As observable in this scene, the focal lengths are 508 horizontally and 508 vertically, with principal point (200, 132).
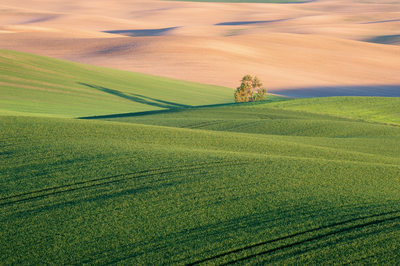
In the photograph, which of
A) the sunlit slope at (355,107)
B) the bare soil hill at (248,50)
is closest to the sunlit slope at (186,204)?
the sunlit slope at (355,107)

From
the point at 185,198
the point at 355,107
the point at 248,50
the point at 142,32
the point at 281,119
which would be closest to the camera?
the point at 185,198

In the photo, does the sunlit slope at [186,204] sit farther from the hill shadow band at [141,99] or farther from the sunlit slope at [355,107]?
the hill shadow band at [141,99]

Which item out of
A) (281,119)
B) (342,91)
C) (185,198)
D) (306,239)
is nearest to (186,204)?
(185,198)

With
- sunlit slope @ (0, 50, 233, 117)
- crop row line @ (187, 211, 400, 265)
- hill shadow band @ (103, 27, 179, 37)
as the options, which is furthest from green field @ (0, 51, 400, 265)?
hill shadow band @ (103, 27, 179, 37)

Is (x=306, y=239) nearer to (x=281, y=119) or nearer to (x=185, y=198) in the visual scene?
(x=185, y=198)

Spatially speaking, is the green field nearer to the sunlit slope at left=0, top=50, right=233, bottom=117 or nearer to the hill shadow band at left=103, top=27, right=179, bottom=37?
the sunlit slope at left=0, top=50, right=233, bottom=117

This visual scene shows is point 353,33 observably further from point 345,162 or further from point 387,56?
point 345,162

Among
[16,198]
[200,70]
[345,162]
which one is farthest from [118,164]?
[200,70]
